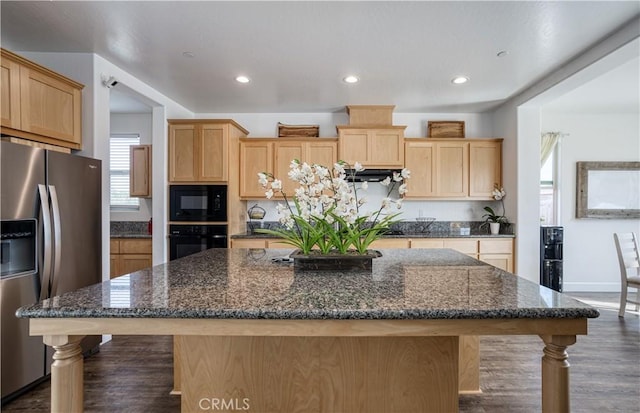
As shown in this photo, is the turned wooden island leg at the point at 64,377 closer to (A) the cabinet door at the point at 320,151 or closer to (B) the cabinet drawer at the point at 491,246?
(A) the cabinet door at the point at 320,151

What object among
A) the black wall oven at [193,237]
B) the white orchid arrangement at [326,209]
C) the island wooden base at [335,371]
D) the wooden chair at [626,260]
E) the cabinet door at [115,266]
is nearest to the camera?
the island wooden base at [335,371]

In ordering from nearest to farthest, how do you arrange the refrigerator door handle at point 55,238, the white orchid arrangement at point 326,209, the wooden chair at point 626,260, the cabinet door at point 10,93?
the white orchid arrangement at point 326,209
the cabinet door at point 10,93
the refrigerator door handle at point 55,238
the wooden chair at point 626,260

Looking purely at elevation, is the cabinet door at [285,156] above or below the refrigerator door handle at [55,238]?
above

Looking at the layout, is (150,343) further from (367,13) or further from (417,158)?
(417,158)

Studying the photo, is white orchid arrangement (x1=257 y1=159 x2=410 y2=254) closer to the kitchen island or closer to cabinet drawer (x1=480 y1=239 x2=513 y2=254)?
the kitchen island

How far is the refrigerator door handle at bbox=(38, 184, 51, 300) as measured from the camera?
223 cm

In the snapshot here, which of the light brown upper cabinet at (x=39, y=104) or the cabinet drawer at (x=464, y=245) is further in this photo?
the cabinet drawer at (x=464, y=245)

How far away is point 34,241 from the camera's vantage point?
2.21 metres

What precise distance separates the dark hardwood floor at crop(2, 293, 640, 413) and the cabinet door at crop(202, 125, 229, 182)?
185cm

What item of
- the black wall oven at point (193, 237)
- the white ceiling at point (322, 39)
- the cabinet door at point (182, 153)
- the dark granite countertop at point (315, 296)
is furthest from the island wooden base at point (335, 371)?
the cabinet door at point (182, 153)

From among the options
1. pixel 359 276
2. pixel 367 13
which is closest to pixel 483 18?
pixel 367 13

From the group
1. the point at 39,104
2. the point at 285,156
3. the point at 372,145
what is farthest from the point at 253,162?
the point at 39,104

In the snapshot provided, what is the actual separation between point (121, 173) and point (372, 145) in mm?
3562

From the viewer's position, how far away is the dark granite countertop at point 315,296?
1.13 m
